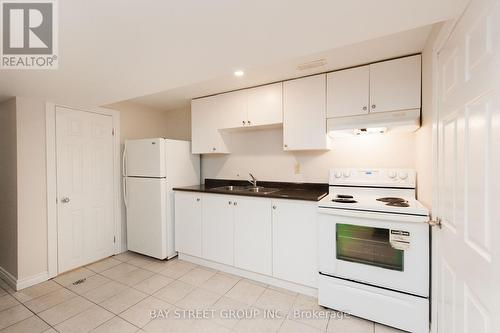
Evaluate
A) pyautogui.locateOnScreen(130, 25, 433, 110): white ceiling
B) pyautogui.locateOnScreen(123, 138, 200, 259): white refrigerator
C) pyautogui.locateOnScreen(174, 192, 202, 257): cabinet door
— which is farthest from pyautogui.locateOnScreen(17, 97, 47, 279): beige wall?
pyautogui.locateOnScreen(174, 192, 202, 257): cabinet door

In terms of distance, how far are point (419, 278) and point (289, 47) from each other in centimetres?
186

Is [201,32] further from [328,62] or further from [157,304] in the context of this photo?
[157,304]

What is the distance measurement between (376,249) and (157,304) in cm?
196

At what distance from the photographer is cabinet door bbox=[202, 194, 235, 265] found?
8.44 feet

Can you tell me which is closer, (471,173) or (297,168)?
(471,173)

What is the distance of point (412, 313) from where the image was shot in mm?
1646

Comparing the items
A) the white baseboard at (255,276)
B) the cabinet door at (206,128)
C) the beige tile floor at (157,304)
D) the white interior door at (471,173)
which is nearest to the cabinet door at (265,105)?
the cabinet door at (206,128)

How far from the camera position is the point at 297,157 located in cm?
284

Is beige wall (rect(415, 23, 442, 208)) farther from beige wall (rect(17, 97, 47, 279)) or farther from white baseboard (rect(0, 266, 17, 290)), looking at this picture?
white baseboard (rect(0, 266, 17, 290))

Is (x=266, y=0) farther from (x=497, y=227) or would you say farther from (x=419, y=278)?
(x=419, y=278)

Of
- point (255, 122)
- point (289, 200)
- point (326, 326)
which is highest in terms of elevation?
point (255, 122)

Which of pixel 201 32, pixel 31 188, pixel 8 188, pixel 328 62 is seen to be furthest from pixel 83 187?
pixel 328 62

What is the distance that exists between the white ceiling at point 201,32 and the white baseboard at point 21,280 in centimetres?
197

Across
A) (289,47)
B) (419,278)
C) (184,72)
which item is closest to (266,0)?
(289,47)
